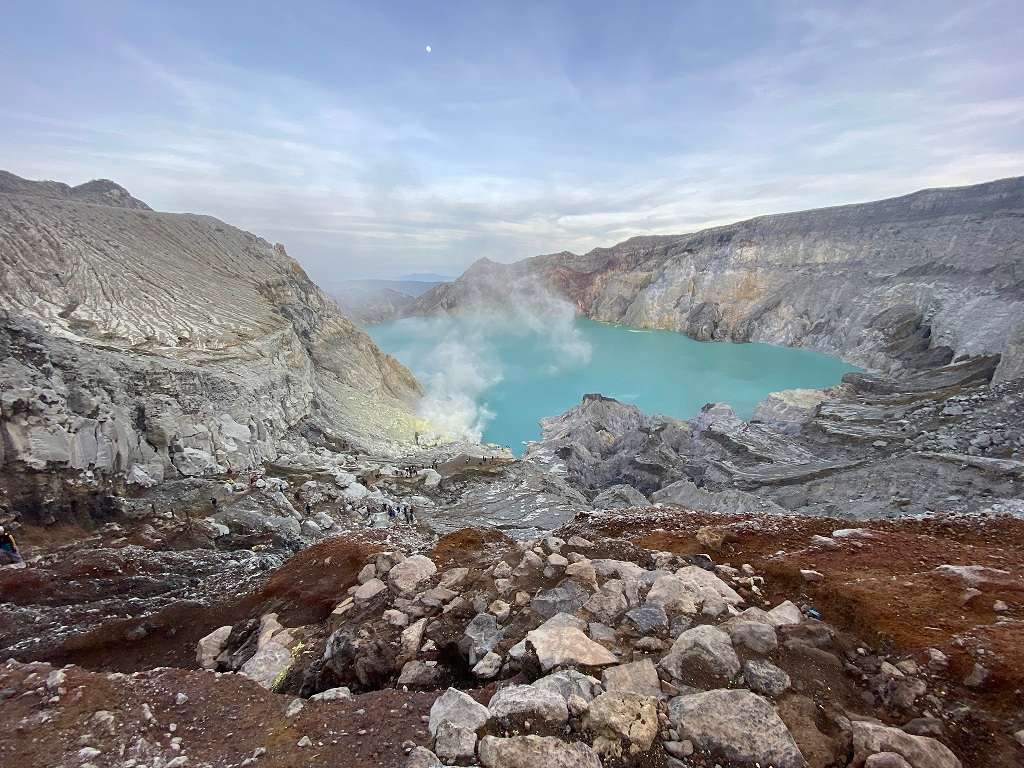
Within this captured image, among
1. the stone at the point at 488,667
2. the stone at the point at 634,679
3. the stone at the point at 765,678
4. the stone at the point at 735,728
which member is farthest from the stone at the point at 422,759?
the stone at the point at 765,678

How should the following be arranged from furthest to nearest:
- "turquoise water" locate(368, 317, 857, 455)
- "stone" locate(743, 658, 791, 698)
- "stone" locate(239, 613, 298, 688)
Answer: "turquoise water" locate(368, 317, 857, 455)
"stone" locate(239, 613, 298, 688)
"stone" locate(743, 658, 791, 698)

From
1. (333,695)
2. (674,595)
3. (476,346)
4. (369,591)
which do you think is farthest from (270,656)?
(476,346)

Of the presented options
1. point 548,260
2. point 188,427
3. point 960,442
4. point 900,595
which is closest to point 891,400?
point 960,442

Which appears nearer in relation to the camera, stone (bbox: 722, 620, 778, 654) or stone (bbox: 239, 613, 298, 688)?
stone (bbox: 722, 620, 778, 654)

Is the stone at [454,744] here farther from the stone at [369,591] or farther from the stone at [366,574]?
the stone at [366,574]

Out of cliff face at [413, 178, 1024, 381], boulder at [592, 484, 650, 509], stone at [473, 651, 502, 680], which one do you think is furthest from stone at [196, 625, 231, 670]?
cliff face at [413, 178, 1024, 381]

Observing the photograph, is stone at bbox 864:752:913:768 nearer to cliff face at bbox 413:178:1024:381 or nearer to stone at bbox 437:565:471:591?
stone at bbox 437:565:471:591

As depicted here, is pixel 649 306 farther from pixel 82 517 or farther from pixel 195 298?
pixel 82 517
